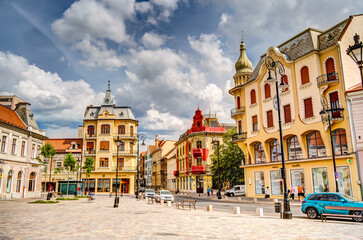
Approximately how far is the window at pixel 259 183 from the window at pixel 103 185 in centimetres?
3070

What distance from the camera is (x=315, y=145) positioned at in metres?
30.0

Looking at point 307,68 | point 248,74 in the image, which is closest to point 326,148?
point 307,68

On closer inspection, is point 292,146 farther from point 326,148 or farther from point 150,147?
point 150,147

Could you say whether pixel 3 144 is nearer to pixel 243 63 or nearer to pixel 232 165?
pixel 232 165

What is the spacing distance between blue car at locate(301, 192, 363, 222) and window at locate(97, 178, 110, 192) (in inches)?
1799

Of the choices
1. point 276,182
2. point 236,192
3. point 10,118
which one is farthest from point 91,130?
point 276,182

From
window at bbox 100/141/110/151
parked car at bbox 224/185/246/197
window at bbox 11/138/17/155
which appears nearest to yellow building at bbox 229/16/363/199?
parked car at bbox 224/185/246/197

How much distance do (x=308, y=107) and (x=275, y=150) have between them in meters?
7.19

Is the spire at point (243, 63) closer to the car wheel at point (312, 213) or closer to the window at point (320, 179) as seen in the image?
the window at point (320, 179)

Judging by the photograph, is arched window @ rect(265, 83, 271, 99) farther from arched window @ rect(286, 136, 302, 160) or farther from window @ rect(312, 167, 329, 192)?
window @ rect(312, 167, 329, 192)

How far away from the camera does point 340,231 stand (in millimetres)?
11047

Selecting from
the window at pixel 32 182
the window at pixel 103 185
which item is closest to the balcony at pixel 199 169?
the window at pixel 103 185

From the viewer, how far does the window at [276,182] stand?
34062 millimetres

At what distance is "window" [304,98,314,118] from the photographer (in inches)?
1187
